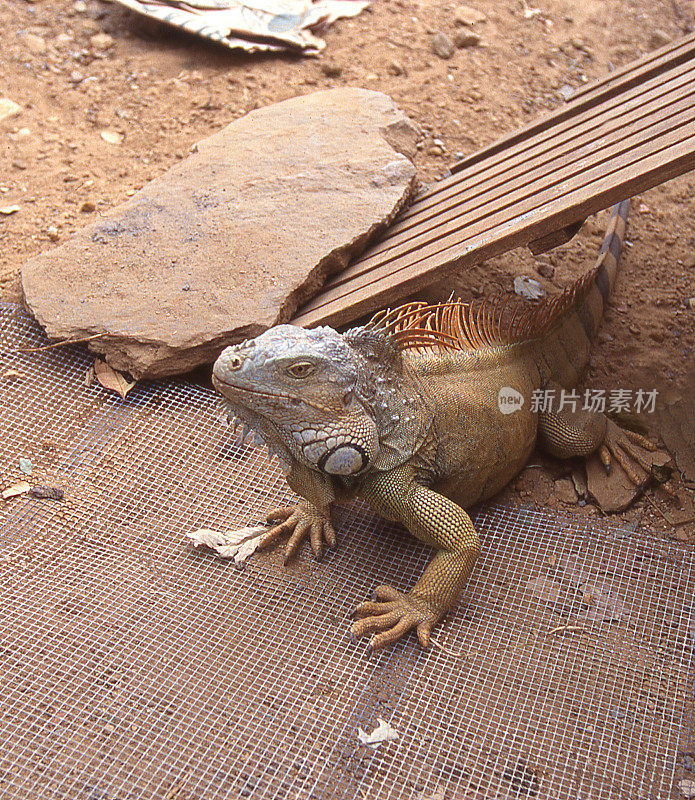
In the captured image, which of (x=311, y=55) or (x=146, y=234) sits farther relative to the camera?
(x=311, y=55)

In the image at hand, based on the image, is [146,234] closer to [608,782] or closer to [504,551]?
[504,551]

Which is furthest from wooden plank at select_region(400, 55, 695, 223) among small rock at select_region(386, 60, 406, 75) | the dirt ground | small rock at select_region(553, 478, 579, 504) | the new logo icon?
small rock at select_region(386, 60, 406, 75)

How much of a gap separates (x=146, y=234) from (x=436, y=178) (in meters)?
1.94

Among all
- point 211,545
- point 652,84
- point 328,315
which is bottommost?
point 211,545

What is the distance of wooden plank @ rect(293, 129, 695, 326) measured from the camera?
3018mm

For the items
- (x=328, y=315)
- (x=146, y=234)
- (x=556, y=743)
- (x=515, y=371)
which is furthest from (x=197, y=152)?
(x=556, y=743)

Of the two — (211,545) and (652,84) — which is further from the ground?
(652,84)

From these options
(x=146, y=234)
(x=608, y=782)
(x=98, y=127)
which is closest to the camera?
(x=608, y=782)

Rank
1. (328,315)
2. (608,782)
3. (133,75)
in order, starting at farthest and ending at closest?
1. (133,75)
2. (328,315)
3. (608,782)

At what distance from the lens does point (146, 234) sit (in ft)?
13.4

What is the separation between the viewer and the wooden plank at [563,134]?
3.75 m

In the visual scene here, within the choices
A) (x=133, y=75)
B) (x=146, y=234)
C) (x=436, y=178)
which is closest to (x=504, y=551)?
(x=146, y=234)

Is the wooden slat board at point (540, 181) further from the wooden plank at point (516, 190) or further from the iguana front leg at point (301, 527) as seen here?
the iguana front leg at point (301, 527)

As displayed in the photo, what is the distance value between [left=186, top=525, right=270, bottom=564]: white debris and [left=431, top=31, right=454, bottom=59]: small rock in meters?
4.36
